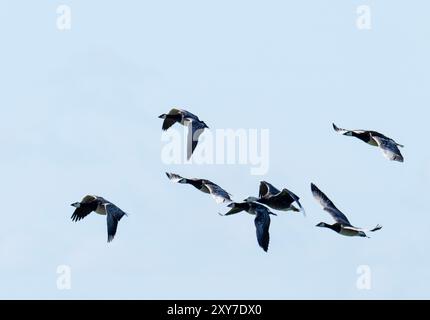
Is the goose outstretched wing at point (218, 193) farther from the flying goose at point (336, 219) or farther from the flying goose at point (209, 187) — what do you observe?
the flying goose at point (336, 219)

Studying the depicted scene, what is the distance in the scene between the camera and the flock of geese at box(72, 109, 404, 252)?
6450cm

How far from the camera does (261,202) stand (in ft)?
214

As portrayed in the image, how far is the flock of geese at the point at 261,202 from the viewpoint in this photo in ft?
212

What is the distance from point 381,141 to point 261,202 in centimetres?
513

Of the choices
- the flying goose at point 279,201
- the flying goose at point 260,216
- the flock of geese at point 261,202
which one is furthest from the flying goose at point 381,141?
the flying goose at point 260,216

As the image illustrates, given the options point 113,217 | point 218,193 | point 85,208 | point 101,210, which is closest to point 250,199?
point 218,193

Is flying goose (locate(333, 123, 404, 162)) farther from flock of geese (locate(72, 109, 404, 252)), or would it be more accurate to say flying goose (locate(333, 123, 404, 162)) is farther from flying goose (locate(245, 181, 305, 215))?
flying goose (locate(245, 181, 305, 215))

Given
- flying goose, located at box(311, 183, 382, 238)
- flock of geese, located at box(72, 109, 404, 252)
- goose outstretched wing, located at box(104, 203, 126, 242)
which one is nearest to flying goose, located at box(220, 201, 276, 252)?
flock of geese, located at box(72, 109, 404, 252)

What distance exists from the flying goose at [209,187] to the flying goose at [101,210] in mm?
3681

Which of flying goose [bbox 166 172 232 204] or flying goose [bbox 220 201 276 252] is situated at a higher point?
flying goose [bbox 166 172 232 204]

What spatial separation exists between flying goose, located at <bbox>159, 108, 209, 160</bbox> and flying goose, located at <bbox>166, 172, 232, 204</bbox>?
213 cm
